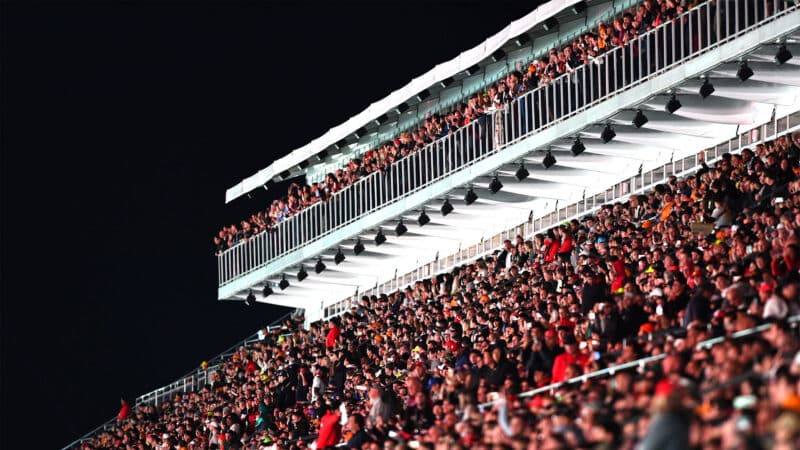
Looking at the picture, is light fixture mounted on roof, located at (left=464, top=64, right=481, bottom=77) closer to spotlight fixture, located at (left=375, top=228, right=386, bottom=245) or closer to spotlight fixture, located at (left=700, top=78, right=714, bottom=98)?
spotlight fixture, located at (left=375, top=228, right=386, bottom=245)

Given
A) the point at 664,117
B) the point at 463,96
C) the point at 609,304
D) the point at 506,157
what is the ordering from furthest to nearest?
1. the point at 463,96
2. the point at 506,157
3. the point at 664,117
4. the point at 609,304

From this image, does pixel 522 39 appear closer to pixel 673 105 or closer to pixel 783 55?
pixel 673 105

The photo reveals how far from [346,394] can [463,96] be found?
9962 mm

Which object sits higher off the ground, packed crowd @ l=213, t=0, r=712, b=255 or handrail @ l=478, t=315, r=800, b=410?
packed crowd @ l=213, t=0, r=712, b=255

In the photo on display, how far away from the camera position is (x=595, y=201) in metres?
27.3

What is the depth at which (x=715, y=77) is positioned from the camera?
2258cm

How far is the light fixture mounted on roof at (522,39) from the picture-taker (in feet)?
93.7

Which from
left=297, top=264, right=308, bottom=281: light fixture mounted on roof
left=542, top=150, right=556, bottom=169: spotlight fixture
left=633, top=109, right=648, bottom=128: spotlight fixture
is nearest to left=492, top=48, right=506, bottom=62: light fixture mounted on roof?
left=542, top=150, right=556, bottom=169: spotlight fixture

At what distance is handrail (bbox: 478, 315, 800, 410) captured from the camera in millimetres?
12892

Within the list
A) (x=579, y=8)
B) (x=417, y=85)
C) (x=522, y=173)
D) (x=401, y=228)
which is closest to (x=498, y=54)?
(x=417, y=85)

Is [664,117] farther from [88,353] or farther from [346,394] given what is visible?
[88,353]

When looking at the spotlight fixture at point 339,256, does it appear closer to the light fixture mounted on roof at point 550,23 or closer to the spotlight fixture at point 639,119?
the light fixture mounted on roof at point 550,23

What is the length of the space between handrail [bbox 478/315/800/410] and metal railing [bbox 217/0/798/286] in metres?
7.46

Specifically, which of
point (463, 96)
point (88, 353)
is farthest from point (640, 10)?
point (88, 353)
